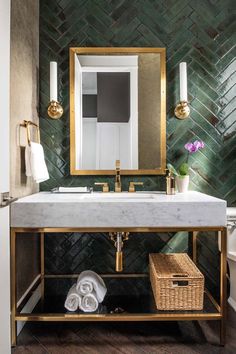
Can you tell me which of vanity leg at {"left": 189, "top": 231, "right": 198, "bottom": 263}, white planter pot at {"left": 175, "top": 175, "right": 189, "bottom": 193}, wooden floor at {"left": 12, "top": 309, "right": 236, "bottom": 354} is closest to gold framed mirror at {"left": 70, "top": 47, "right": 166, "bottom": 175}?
white planter pot at {"left": 175, "top": 175, "right": 189, "bottom": 193}

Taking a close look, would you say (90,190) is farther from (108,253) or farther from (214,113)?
(214,113)

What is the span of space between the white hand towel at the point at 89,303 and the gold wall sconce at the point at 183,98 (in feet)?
4.79

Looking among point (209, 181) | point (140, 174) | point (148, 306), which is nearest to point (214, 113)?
point (209, 181)

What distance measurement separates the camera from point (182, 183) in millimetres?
2191

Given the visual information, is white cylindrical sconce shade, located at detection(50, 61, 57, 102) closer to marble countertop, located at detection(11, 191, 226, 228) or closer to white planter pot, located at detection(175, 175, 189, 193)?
marble countertop, located at detection(11, 191, 226, 228)

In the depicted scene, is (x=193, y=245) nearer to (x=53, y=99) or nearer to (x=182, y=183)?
(x=182, y=183)

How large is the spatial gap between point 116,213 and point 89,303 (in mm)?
622

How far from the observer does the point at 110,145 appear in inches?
89.4

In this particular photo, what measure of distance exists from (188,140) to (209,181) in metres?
0.37

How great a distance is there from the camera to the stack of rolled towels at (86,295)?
71.2 inches

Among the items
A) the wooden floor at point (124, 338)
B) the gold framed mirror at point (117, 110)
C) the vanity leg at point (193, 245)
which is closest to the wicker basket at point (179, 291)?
the wooden floor at point (124, 338)

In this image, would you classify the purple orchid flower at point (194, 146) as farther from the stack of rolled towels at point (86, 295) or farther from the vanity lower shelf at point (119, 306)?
the stack of rolled towels at point (86, 295)

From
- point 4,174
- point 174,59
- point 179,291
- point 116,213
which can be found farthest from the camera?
point 174,59

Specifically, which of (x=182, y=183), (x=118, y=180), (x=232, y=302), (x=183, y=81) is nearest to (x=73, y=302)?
(x=118, y=180)
